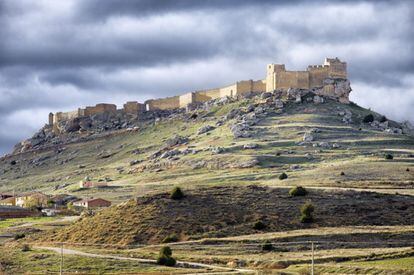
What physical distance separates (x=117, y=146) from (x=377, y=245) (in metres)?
103

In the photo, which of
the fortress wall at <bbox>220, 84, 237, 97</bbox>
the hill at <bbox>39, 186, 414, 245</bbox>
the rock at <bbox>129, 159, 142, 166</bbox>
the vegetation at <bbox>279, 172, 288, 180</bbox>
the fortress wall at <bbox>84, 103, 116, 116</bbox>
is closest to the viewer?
the hill at <bbox>39, 186, 414, 245</bbox>

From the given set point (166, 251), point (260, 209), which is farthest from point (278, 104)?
point (166, 251)

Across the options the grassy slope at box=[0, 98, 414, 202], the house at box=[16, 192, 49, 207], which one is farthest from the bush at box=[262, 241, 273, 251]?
the house at box=[16, 192, 49, 207]

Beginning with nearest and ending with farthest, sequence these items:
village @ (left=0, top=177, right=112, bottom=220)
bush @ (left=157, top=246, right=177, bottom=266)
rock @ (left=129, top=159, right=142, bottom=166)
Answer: bush @ (left=157, top=246, right=177, bottom=266)
village @ (left=0, top=177, right=112, bottom=220)
rock @ (left=129, top=159, right=142, bottom=166)

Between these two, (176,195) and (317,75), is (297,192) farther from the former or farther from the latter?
(317,75)

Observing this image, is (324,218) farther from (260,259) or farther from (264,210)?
(260,259)

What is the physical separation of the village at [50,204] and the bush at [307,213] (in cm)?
3214

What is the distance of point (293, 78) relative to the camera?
154625 millimetres

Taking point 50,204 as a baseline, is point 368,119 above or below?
above

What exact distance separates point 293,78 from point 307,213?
83133 millimetres

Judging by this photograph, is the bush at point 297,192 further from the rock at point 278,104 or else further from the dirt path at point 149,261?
the rock at point 278,104

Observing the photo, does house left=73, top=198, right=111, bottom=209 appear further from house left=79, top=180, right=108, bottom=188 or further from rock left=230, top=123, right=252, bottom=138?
rock left=230, top=123, right=252, bottom=138

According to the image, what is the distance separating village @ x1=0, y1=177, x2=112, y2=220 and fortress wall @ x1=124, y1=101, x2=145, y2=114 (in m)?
56.8

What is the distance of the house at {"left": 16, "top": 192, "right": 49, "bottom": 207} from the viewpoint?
383ft
